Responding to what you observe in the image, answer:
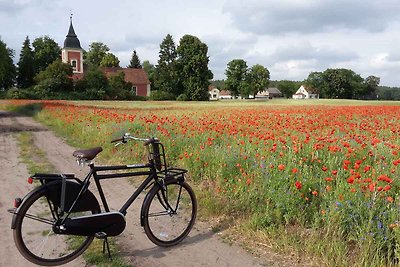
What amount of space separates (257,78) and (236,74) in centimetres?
713

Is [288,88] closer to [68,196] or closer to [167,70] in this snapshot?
[167,70]

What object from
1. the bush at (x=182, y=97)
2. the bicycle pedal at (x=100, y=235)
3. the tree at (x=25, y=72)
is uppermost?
the tree at (x=25, y=72)

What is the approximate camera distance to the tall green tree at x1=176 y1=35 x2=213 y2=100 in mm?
71688

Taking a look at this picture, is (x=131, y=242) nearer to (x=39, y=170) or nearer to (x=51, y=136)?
(x=39, y=170)

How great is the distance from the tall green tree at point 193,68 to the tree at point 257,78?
1072 inches

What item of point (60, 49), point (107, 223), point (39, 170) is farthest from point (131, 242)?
point (60, 49)

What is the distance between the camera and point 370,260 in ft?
11.7

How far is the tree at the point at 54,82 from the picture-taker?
55.7m

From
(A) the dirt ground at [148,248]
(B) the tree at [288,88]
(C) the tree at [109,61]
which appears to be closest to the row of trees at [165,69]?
(C) the tree at [109,61]

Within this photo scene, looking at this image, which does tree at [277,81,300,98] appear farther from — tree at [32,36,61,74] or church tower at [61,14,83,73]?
tree at [32,36,61,74]

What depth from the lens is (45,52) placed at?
77875 mm

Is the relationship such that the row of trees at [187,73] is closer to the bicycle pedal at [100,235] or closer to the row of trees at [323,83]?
the row of trees at [323,83]

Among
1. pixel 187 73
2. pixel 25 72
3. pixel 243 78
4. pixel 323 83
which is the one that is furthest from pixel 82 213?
pixel 323 83

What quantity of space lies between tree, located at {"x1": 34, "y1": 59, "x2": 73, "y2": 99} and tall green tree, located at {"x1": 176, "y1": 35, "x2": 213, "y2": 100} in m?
23.1
